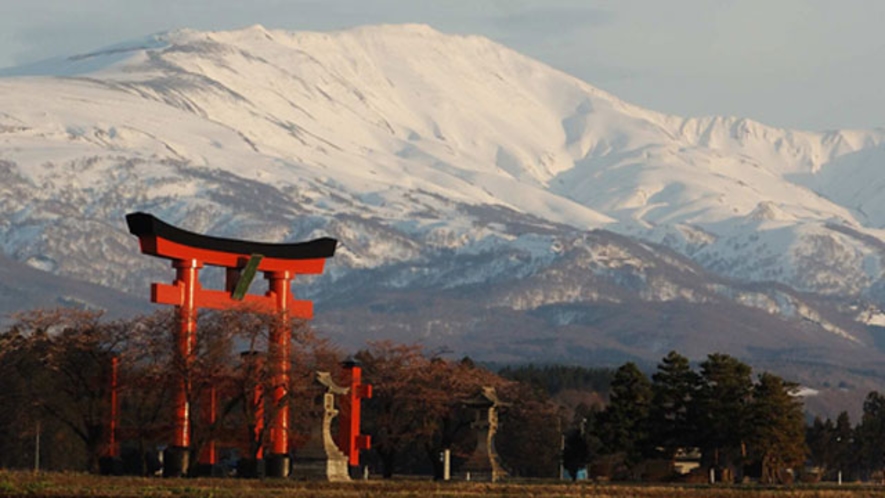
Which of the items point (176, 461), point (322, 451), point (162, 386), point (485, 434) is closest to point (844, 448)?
point (485, 434)

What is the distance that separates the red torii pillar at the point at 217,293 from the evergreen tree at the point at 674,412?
22045mm

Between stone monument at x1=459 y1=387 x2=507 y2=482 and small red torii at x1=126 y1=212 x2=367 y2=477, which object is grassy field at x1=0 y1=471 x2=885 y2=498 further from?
stone monument at x1=459 y1=387 x2=507 y2=482

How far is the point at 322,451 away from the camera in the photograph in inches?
3477

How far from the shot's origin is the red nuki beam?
324 ft

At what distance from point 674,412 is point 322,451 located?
27.7 meters

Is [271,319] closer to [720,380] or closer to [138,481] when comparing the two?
[138,481]

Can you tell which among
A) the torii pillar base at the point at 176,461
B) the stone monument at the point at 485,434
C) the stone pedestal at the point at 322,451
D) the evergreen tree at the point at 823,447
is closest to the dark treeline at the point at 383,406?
the torii pillar base at the point at 176,461

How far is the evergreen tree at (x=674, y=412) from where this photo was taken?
355 feet

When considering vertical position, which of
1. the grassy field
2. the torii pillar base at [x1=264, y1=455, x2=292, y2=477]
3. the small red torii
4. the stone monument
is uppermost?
the small red torii

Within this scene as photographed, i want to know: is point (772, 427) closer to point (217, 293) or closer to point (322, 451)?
point (322, 451)

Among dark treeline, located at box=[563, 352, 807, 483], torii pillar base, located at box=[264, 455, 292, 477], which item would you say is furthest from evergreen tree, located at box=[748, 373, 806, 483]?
torii pillar base, located at box=[264, 455, 292, 477]

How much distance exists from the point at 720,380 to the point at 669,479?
6.06m

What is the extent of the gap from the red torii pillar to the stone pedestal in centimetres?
221

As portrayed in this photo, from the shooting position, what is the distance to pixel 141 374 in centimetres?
9100
